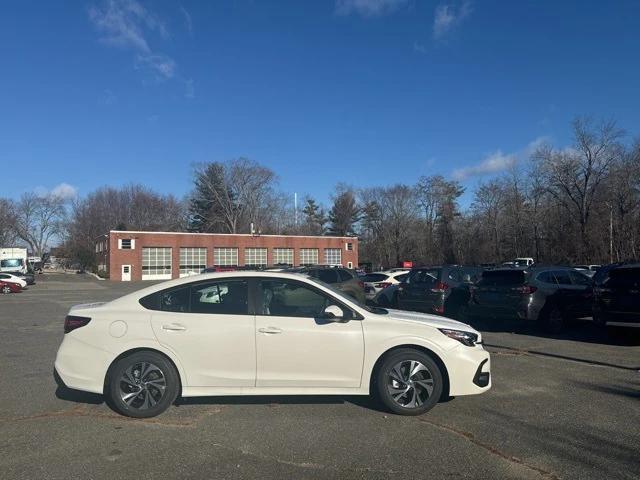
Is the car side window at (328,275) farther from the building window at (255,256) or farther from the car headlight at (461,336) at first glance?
the building window at (255,256)

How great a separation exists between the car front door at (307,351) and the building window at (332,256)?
63728mm

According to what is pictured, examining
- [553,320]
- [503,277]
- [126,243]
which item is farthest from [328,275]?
[126,243]

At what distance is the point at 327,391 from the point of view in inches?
227

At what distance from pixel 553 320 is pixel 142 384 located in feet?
31.7

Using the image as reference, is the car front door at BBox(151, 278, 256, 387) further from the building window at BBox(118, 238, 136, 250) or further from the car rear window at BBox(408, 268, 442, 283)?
the building window at BBox(118, 238, 136, 250)

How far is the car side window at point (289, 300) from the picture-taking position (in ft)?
19.3

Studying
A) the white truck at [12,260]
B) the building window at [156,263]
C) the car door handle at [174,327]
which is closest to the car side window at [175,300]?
the car door handle at [174,327]

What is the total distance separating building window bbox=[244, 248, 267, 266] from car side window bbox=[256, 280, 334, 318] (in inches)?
2296

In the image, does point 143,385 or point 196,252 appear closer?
point 143,385

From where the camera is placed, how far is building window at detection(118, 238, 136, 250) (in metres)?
56.4

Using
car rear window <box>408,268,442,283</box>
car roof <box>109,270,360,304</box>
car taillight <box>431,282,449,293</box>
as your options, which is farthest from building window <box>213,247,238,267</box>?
car roof <box>109,270,360,304</box>

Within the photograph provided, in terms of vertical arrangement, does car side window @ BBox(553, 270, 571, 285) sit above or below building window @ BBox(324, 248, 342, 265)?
below

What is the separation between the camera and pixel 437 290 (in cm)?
1394

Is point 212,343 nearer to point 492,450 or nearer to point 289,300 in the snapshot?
point 289,300
